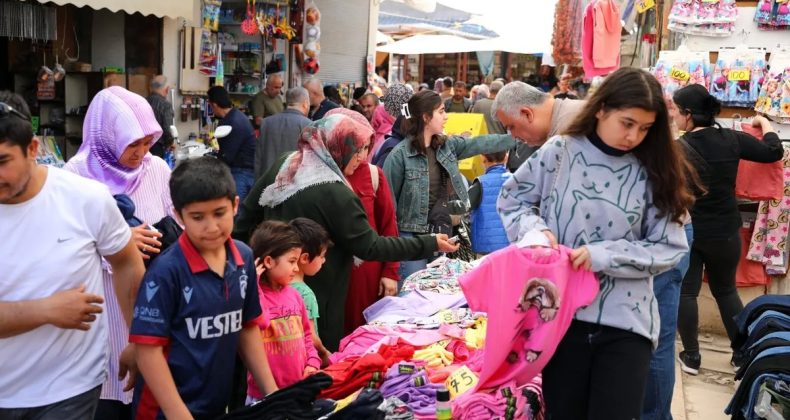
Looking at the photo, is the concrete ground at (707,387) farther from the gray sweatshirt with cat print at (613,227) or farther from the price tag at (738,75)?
the gray sweatshirt with cat print at (613,227)

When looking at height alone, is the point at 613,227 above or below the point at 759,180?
above

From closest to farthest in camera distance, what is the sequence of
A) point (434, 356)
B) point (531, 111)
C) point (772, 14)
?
point (434, 356), point (531, 111), point (772, 14)

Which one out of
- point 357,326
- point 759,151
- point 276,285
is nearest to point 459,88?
point 759,151

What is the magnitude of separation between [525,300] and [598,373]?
37 centimetres

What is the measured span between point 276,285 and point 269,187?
2.76 feet

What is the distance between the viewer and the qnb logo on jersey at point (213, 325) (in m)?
2.64

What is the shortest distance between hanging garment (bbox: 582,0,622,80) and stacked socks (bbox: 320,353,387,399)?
5.71 m

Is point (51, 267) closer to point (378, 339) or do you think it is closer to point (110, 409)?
point (110, 409)

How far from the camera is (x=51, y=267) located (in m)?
2.50

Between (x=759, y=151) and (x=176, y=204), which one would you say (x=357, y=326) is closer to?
(x=176, y=204)

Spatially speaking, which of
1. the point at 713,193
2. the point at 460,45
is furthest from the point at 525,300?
the point at 460,45

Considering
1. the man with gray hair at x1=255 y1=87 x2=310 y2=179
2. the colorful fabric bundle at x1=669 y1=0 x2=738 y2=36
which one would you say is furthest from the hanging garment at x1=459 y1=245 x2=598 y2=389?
the man with gray hair at x1=255 y1=87 x2=310 y2=179

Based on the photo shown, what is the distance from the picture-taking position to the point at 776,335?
3949 millimetres

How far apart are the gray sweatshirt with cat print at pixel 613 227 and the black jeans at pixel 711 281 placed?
304 cm
